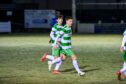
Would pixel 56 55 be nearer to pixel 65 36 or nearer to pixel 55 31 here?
pixel 55 31

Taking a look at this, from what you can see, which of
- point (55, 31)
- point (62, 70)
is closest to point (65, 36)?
point (55, 31)

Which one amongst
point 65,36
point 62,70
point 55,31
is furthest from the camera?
point 62,70

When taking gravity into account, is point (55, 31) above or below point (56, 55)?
above

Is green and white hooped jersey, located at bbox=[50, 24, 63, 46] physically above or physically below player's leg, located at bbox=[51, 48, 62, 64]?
above

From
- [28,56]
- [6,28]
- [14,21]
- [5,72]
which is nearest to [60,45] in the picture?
[5,72]

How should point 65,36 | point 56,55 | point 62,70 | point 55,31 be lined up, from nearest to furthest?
1. point 65,36
2. point 56,55
3. point 55,31
4. point 62,70

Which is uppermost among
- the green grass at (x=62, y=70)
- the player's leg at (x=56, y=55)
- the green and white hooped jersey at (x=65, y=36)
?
the green and white hooped jersey at (x=65, y=36)

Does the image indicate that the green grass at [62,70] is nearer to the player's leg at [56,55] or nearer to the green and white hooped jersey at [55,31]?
the player's leg at [56,55]

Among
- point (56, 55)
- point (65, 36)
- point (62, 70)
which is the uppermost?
point (65, 36)

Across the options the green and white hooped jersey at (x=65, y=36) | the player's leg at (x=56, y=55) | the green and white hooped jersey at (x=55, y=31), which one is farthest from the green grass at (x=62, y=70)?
the green and white hooped jersey at (x=55, y=31)

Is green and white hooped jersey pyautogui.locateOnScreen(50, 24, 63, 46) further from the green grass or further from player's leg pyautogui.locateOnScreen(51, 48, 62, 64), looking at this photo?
the green grass

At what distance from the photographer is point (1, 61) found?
1777 centimetres

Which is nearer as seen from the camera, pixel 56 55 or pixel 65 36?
pixel 65 36

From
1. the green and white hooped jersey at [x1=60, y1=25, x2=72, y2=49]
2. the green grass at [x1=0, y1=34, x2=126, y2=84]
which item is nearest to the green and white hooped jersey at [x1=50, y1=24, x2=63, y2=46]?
the green and white hooped jersey at [x1=60, y1=25, x2=72, y2=49]
